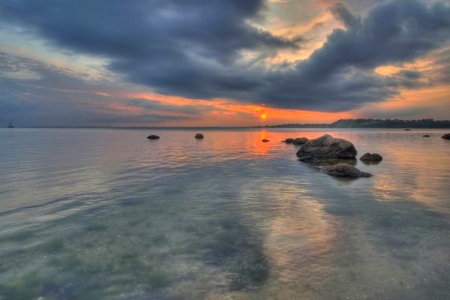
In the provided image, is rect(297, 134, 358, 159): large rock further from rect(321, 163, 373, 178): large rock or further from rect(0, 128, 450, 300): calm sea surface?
rect(0, 128, 450, 300): calm sea surface

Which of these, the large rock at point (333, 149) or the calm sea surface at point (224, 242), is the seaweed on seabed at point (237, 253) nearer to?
the calm sea surface at point (224, 242)

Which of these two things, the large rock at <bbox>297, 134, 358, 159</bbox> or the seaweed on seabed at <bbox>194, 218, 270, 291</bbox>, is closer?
the seaweed on seabed at <bbox>194, 218, 270, 291</bbox>

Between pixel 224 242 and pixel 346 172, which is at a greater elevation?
pixel 346 172

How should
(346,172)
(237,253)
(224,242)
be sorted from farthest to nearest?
(346,172) < (224,242) < (237,253)

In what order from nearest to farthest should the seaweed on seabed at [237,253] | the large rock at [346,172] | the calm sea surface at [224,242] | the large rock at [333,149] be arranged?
1. the calm sea surface at [224,242]
2. the seaweed on seabed at [237,253]
3. the large rock at [346,172]
4. the large rock at [333,149]

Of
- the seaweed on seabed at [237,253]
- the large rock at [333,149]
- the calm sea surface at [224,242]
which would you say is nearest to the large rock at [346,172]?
the calm sea surface at [224,242]

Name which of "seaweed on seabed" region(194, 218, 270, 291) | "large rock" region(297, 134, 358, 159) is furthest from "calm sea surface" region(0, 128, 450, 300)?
"large rock" region(297, 134, 358, 159)

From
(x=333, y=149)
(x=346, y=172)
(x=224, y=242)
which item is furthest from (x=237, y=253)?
(x=333, y=149)

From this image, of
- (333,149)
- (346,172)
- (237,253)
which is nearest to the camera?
(237,253)

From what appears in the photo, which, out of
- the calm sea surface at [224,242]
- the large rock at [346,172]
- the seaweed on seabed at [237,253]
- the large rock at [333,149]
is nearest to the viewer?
the calm sea surface at [224,242]

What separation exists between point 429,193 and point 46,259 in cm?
1684

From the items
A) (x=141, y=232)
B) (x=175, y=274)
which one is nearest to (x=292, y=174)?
(x=141, y=232)

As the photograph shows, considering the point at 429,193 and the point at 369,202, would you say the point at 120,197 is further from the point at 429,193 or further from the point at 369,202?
the point at 429,193

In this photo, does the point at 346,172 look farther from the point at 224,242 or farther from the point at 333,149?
the point at 224,242
